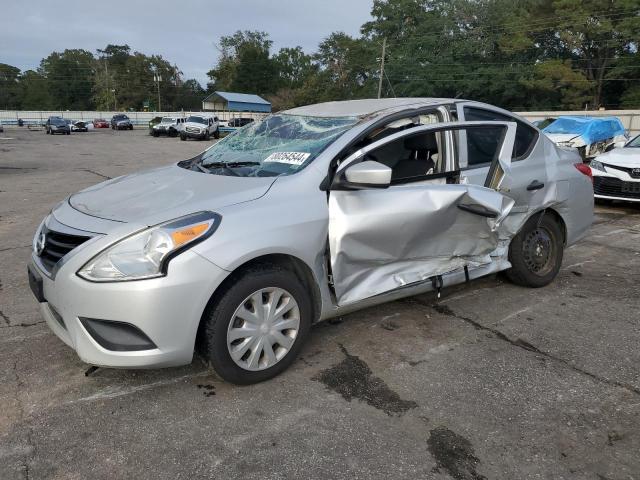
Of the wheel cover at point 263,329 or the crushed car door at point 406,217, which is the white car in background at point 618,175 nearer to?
the crushed car door at point 406,217

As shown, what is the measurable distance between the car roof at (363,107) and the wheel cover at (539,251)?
54.9 inches

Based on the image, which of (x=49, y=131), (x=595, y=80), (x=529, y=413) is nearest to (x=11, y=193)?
(x=529, y=413)

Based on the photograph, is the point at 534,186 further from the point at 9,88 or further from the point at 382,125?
the point at 9,88

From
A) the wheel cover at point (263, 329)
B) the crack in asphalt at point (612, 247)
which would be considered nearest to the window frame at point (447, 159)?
the wheel cover at point (263, 329)

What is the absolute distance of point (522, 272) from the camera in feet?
14.5

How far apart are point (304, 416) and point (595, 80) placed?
5331 centimetres

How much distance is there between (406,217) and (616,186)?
6911 mm

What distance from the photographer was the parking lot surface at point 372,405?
2322 millimetres

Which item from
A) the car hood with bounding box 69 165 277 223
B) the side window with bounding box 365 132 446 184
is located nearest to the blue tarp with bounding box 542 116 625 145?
the side window with bounding box 365 132 446 184

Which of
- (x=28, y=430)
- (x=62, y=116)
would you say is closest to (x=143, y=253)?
(x=28, y=430)

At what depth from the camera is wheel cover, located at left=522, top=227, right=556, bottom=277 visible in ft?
14.4

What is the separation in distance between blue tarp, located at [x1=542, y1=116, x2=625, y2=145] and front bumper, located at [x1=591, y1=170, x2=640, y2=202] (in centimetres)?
565

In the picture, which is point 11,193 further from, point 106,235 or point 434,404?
point 434,404

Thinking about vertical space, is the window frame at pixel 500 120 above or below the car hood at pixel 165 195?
above
